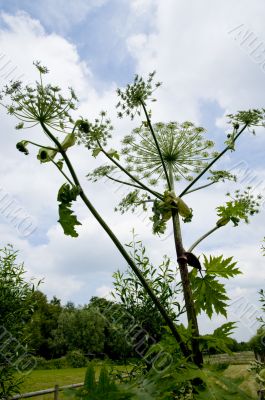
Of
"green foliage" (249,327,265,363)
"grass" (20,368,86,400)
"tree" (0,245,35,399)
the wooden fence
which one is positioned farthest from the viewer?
"grass" (20,368,86,400)

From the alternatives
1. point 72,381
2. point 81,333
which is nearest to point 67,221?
point 72,381

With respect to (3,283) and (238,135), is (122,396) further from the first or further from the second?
(3,283)

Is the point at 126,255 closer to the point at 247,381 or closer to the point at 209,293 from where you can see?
the point at 209,293

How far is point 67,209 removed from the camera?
1.92 m

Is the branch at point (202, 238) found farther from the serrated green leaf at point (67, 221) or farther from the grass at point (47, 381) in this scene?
the grass at point (47, 381)

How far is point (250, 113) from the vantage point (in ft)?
10.1

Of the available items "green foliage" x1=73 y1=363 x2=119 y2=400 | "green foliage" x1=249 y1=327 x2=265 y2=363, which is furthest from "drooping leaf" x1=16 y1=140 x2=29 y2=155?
"green foliage" x1=249 y1=327 x2=265 y2=363

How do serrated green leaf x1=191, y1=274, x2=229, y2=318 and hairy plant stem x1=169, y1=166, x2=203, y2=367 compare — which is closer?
hairy plant stem x1=169, y1=166, x2=203, y2=367

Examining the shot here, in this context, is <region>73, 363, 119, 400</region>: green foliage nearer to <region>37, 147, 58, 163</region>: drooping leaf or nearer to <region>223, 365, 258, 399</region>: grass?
<region>223, 365, 258, 399</region>: grass

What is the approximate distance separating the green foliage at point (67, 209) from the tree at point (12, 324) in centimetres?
802

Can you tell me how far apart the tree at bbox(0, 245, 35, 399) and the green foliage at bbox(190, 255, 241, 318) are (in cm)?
780

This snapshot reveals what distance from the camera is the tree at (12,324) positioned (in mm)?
9047

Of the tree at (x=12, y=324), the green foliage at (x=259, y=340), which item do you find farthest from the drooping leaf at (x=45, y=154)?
the tree at (x=12, y=324)

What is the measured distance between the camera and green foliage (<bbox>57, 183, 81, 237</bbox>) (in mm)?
1766
